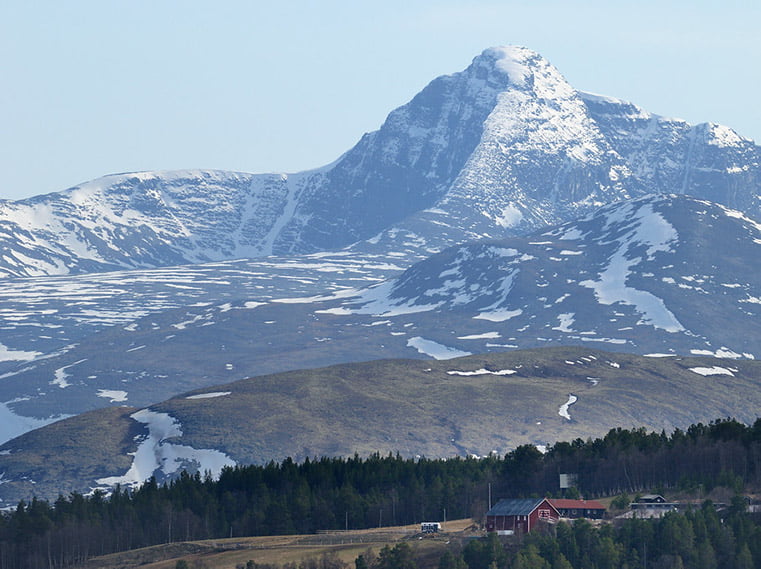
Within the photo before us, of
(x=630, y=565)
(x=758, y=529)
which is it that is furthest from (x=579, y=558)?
(x=758, y=529)

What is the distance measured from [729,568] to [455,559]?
98.0 feet

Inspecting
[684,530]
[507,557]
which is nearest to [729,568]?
[684,530]

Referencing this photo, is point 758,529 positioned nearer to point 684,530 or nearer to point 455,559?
point 684,530

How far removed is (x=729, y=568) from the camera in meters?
194

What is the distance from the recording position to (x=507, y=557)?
655 ft

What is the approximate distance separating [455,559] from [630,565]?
19267 millimetres

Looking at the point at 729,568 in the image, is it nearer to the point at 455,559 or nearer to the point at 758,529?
the point at 758,529

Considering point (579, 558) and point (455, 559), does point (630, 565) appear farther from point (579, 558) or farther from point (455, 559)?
point (455, 559)

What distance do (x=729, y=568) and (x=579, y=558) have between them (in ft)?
54.2

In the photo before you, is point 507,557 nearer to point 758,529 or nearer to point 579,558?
point 579,558

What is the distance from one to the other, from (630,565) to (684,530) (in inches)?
292

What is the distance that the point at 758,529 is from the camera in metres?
200

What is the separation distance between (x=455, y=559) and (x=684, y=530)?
84.1ft

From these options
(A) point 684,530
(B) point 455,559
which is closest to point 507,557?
(B) point 455,559
